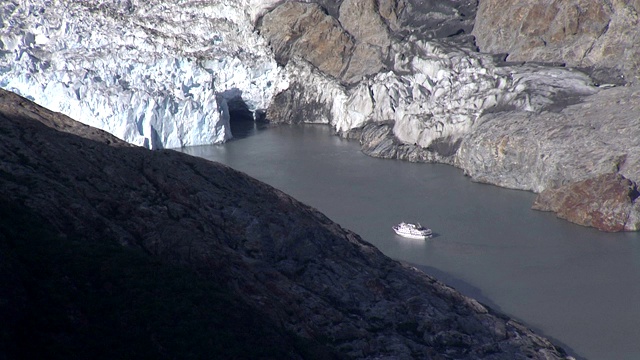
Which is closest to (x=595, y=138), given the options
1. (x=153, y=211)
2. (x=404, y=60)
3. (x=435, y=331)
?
(x=404, y=60)

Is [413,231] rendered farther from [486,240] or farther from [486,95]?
[486,95]

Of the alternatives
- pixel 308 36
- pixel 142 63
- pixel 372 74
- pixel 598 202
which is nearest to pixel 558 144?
pixel 598 202

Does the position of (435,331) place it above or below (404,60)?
below

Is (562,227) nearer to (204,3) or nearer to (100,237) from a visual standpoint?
(100,237)

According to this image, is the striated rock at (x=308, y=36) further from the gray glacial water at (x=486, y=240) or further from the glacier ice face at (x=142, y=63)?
the gray glacial water at (x=486, y=240)

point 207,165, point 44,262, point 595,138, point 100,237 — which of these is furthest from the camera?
point 595,138

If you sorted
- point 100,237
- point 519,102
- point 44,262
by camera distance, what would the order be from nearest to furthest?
point 44,262 → point 100,237 → point 519,102

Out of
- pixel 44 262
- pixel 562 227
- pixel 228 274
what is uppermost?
pixel 44 262
